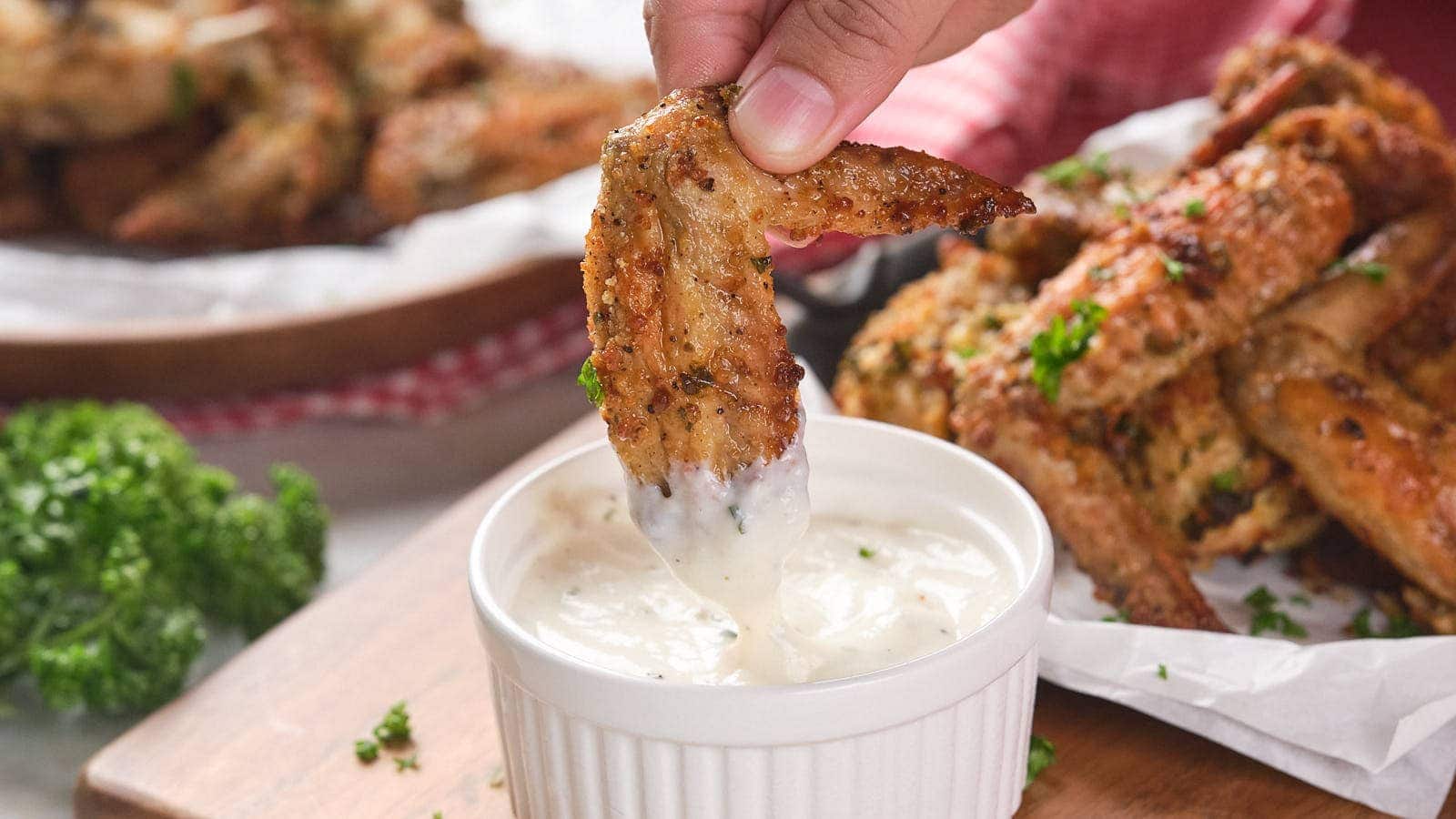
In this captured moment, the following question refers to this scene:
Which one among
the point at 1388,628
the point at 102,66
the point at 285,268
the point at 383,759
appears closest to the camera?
the point at 383,759

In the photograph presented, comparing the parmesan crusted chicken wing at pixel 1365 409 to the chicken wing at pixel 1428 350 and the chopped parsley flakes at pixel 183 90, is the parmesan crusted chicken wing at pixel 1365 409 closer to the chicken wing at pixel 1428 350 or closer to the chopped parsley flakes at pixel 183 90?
the chicken wing at pixel 1428 350

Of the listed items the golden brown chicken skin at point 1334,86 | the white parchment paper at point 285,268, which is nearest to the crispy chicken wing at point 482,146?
the white parchment paper at point 285,268

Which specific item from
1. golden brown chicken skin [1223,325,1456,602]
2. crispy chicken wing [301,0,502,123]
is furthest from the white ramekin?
crispy chicken wing [301,0,502,123]

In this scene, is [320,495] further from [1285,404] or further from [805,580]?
[1285,404]

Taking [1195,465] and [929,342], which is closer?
[1195,465]

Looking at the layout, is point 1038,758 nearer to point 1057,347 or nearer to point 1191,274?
point 1057,347

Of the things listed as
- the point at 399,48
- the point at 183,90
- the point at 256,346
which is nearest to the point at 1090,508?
the point at 256,346

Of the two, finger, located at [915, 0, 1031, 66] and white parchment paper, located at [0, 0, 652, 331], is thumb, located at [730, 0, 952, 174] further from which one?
white parchment paper, located at [0, 0, 652, 331]
